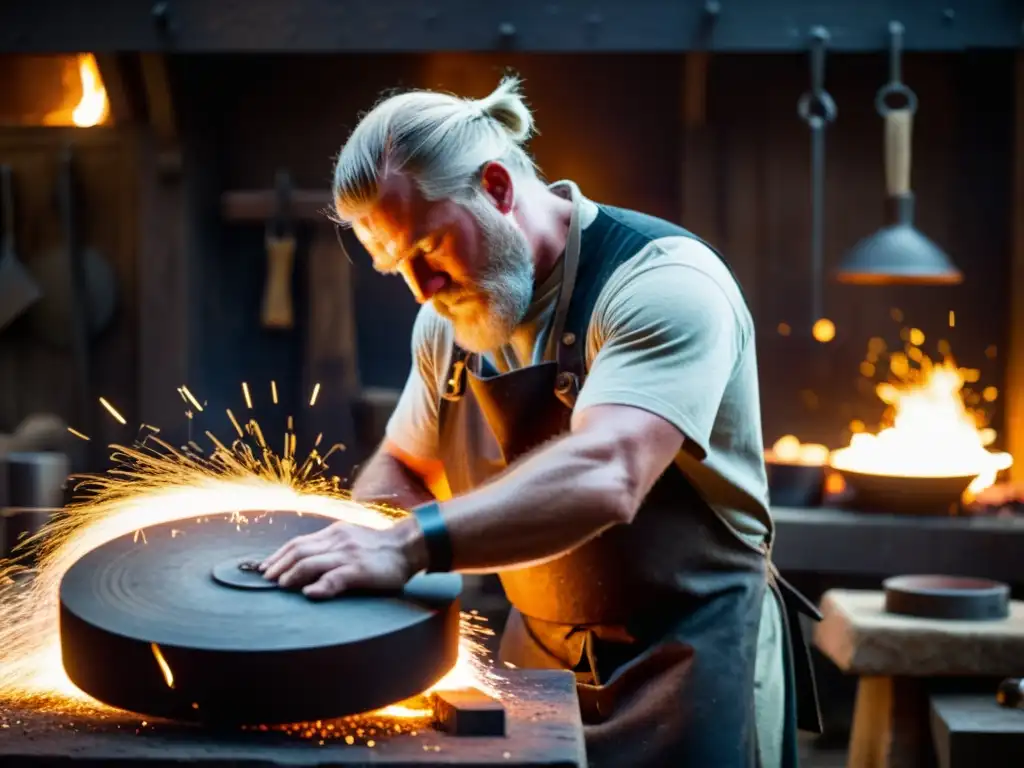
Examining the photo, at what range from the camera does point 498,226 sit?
8.71 feet

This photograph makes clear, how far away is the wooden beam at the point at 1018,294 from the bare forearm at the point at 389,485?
10.3 ft

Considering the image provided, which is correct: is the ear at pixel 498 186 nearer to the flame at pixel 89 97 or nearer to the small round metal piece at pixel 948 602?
the small round metal piece at pixel 948 602

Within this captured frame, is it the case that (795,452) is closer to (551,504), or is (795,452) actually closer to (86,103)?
(86,103)

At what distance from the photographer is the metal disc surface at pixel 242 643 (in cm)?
203

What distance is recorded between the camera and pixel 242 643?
203cm

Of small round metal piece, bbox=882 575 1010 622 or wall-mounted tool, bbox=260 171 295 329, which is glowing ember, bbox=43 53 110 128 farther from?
small round metal piece, bbox=882 575 1010 622

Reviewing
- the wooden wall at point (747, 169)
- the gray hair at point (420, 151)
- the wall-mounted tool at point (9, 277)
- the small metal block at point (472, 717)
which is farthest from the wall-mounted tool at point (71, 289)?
the small metal block at point (472, 717)

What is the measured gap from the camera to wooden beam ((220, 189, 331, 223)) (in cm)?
549

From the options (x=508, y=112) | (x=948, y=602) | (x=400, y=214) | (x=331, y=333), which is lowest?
(x=948, y=602)

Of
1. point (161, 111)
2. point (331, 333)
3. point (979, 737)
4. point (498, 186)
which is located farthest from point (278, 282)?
point (979, 737)

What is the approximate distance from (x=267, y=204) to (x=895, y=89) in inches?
98.0

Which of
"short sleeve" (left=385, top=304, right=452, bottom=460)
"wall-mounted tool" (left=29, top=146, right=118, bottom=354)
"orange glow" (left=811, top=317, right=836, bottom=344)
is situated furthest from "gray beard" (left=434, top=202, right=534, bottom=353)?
"wall-mounted tool" (left=29, top=146, right=118, bottom=354)

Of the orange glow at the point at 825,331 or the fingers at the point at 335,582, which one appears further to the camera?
the orange glow at the point at 825,331

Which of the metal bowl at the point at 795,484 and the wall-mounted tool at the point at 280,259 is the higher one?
the wall-mounted tool at the point at 280,259
